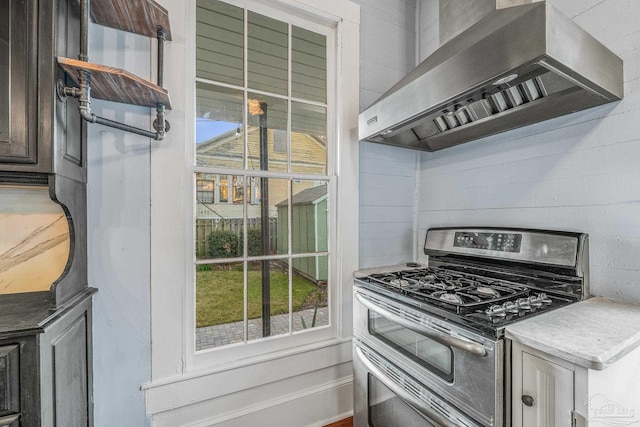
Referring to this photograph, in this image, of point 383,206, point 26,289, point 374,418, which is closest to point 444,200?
point 383,206

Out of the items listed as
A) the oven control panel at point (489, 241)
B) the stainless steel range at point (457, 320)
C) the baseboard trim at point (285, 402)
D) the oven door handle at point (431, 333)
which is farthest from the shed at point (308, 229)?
the oven control panel at point (489, 241)

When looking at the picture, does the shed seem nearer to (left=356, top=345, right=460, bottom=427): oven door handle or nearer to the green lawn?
the green lawn

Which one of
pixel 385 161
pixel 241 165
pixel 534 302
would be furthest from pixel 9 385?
pixel 385 161

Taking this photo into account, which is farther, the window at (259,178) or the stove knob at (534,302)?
the window at (259,178)

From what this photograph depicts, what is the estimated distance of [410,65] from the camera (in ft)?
6.88

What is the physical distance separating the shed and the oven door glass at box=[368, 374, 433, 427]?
0.66 meters

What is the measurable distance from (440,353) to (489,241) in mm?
719

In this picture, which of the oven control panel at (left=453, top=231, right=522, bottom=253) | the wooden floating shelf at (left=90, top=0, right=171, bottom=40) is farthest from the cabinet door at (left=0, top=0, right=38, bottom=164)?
the oven control panel at (left=453, top=231, right=522, bottom=253)

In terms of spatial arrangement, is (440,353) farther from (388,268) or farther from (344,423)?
(344,423)

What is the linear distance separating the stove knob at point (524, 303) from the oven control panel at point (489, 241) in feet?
1.29

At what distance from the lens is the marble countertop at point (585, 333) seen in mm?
718

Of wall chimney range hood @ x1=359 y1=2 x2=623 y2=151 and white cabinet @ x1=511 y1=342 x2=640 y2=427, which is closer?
white cabinet @ x1=511 y1=342 x2=640 y2=427

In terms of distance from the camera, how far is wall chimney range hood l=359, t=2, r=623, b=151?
2.85 feet

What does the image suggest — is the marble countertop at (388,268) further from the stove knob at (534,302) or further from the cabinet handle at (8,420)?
the cabinet handle at (8,420)
